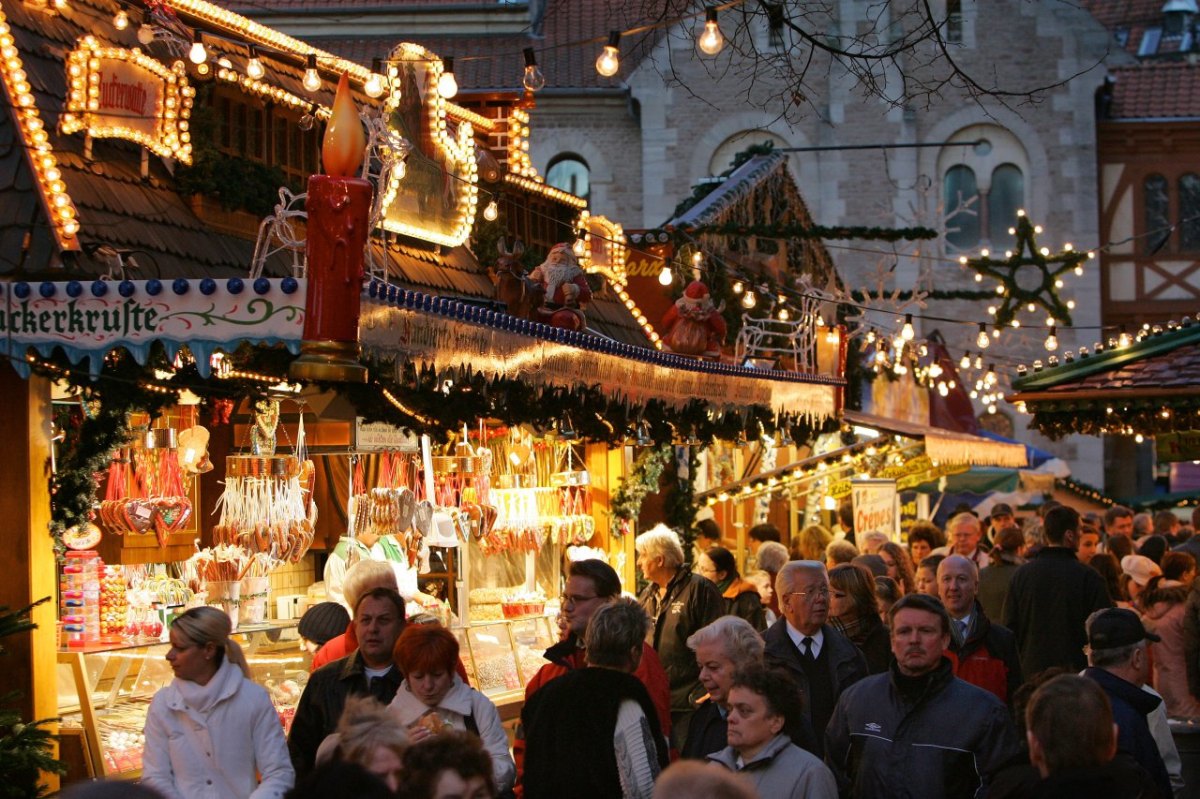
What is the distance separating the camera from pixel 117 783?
132 inches

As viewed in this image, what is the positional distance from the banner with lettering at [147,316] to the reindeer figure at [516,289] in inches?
191

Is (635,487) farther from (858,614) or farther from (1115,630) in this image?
(1115,630)

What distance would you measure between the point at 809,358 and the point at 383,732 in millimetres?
13248

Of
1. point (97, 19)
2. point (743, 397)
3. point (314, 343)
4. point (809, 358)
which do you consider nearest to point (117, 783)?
point (314, 343)

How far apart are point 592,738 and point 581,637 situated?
1.17 meters

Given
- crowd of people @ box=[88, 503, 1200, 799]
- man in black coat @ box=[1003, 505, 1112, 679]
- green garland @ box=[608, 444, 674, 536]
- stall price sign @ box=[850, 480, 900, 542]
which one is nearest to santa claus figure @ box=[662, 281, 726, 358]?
green garland @ box=[608, 444, 674, 536]

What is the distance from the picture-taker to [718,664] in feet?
22.0

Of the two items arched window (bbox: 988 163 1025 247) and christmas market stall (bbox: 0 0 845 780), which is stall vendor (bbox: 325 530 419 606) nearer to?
christmas market stall (bbox: 0 0 845 780)

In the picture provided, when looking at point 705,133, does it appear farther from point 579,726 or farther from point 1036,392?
point 579,726

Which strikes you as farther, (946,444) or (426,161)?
(946,444)

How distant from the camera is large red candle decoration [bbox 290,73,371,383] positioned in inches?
298

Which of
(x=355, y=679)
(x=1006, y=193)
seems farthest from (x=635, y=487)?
(x=1006, y=193)

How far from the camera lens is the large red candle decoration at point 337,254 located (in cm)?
757

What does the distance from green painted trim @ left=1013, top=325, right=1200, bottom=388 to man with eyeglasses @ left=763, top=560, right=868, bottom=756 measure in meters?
4.03
